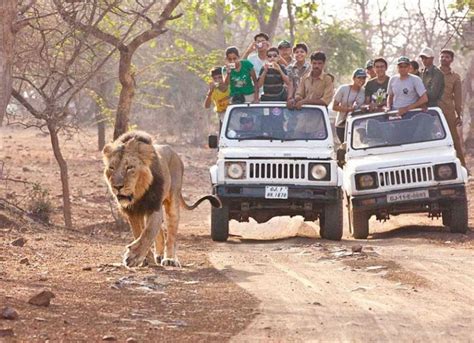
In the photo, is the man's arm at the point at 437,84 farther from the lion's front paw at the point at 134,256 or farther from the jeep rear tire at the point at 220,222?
the lion's front paw at the point at 134,256

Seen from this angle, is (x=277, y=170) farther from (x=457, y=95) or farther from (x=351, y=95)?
(x=457, y=95)

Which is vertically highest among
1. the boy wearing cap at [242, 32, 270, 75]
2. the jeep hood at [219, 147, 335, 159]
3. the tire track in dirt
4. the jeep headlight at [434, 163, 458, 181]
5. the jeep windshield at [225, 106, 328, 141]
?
the boy wearing cap at [242, 32, 270, 75]

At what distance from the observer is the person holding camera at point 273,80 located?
1305 centimetres

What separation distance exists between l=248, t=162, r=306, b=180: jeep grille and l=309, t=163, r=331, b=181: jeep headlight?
0.29 feet

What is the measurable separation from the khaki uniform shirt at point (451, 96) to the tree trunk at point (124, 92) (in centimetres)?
411

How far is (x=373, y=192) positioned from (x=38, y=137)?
97.8ft

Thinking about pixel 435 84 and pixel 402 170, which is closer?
pixel 402 170

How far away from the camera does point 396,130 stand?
12.9 metres

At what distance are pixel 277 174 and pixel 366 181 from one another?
104 cm

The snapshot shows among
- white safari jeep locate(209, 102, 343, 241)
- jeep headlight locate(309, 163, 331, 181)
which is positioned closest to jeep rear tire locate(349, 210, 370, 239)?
white safari jeep locate(209, 102, 343, 241)

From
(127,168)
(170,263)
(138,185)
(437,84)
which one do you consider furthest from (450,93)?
(127,168)

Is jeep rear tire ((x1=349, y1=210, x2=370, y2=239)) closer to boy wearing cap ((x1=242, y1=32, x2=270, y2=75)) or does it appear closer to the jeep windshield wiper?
the jeep windshield wiper

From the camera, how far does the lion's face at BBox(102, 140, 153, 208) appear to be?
8.80m

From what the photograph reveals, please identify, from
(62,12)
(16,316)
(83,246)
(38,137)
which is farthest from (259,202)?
(38,137)
